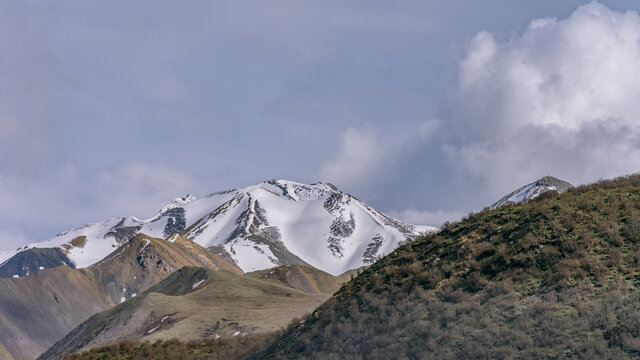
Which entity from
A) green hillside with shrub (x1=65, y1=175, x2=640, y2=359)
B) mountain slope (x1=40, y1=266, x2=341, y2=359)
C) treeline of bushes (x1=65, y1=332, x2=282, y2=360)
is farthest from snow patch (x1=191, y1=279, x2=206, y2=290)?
green hillside with shrub (x1=65, y1=175, x2=640, y2=359)

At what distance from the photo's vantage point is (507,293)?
31.6 metres

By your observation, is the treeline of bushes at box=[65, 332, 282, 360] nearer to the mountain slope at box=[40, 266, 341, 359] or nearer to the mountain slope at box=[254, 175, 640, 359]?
the mountain slope at box=[254, 175, 640, 359]

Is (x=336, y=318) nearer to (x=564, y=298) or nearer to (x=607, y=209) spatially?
(x=564, y=298)

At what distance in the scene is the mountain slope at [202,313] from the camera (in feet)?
305

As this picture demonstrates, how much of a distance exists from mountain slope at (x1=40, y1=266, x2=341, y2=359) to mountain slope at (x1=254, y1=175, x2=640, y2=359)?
48.3 m

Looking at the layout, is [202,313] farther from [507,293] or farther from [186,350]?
[507,293]

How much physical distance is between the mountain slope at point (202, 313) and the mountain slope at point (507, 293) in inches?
1902

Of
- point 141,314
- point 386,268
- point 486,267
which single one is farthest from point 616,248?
point 141,314

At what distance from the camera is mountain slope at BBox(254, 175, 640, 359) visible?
2734 centimetres

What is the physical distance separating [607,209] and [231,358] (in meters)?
23.7

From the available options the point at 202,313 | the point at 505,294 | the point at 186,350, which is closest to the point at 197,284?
the point at 202,313

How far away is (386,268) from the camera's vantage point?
4078cm

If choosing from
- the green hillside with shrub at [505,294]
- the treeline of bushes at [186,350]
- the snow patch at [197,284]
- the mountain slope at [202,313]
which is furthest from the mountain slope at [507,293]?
the snow patch at [197,284]

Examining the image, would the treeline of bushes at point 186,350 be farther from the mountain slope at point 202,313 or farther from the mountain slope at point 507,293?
the mountain slope at point 202,313
